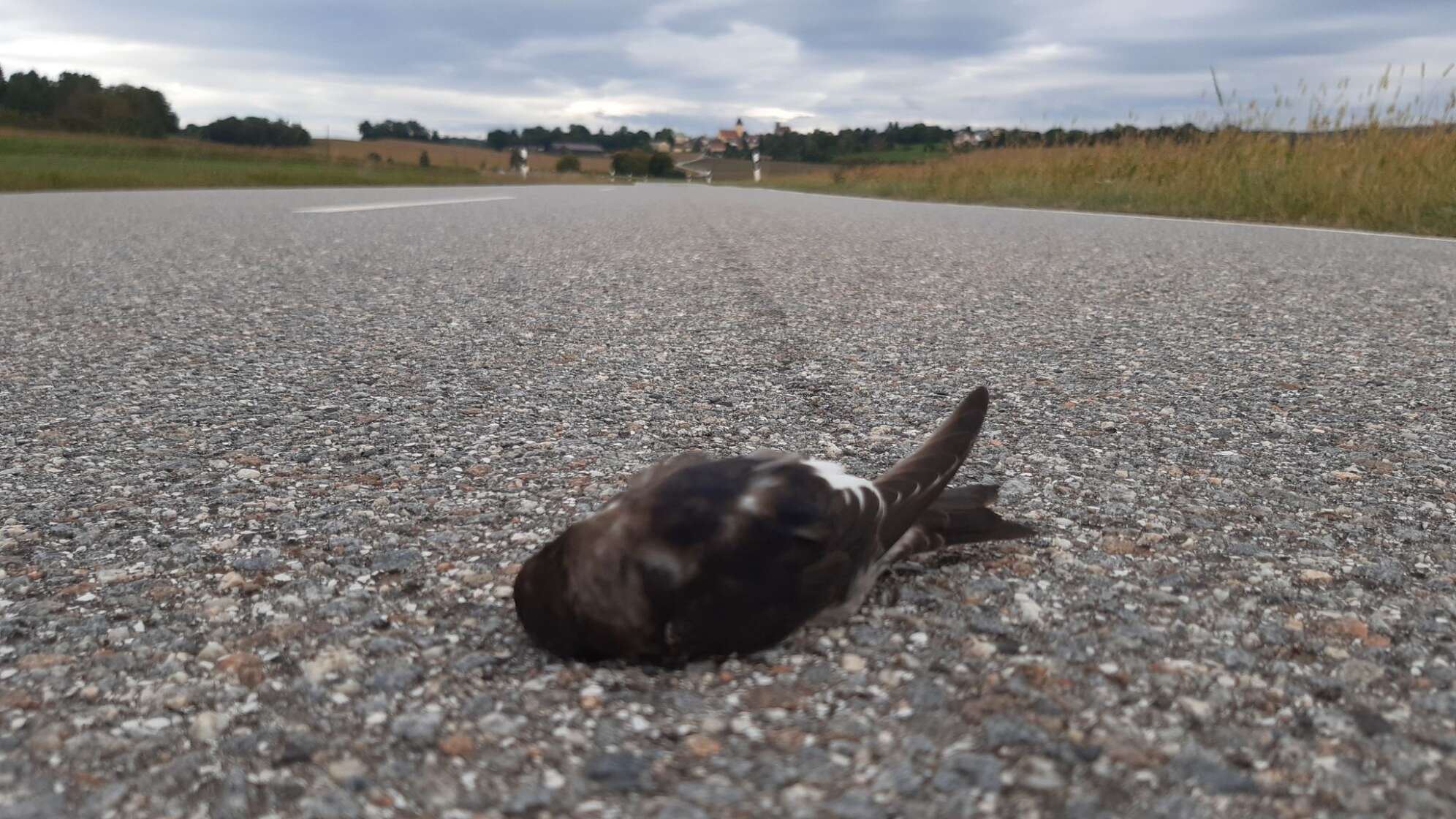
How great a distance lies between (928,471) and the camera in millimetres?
2062

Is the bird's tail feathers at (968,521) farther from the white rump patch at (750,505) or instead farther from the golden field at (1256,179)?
the golden field at (1256,179)

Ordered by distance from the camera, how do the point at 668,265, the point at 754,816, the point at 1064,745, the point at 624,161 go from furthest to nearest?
A: 1. the point at 624,161
2. the point at 668,265
3. the point at 1064,745
4. the point at 754,816

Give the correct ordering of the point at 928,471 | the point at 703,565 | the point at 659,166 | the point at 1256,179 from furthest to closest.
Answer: the point at 659,166 → the point at 1256,179 → the point at 928,471 → the point at 703,565

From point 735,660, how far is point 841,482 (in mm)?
346

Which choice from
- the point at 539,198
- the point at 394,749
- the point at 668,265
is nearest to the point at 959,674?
the point at 394,749

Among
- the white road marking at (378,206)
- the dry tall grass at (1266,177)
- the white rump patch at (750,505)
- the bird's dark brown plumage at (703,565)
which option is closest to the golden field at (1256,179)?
the dry tall grass at (1266,177)

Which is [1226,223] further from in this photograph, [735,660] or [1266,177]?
[735,660]

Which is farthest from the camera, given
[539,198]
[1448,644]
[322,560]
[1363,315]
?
[539,198]

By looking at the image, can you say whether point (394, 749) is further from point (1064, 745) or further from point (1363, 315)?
point (1363, 315)

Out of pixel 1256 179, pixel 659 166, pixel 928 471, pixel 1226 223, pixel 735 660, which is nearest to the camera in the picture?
pixel 735 660

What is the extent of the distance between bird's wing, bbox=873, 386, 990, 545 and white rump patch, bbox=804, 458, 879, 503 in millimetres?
56

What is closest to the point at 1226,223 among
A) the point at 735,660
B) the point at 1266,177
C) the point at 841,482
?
the point at 1266,177

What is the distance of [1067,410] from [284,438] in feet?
7.74

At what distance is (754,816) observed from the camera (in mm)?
1321
